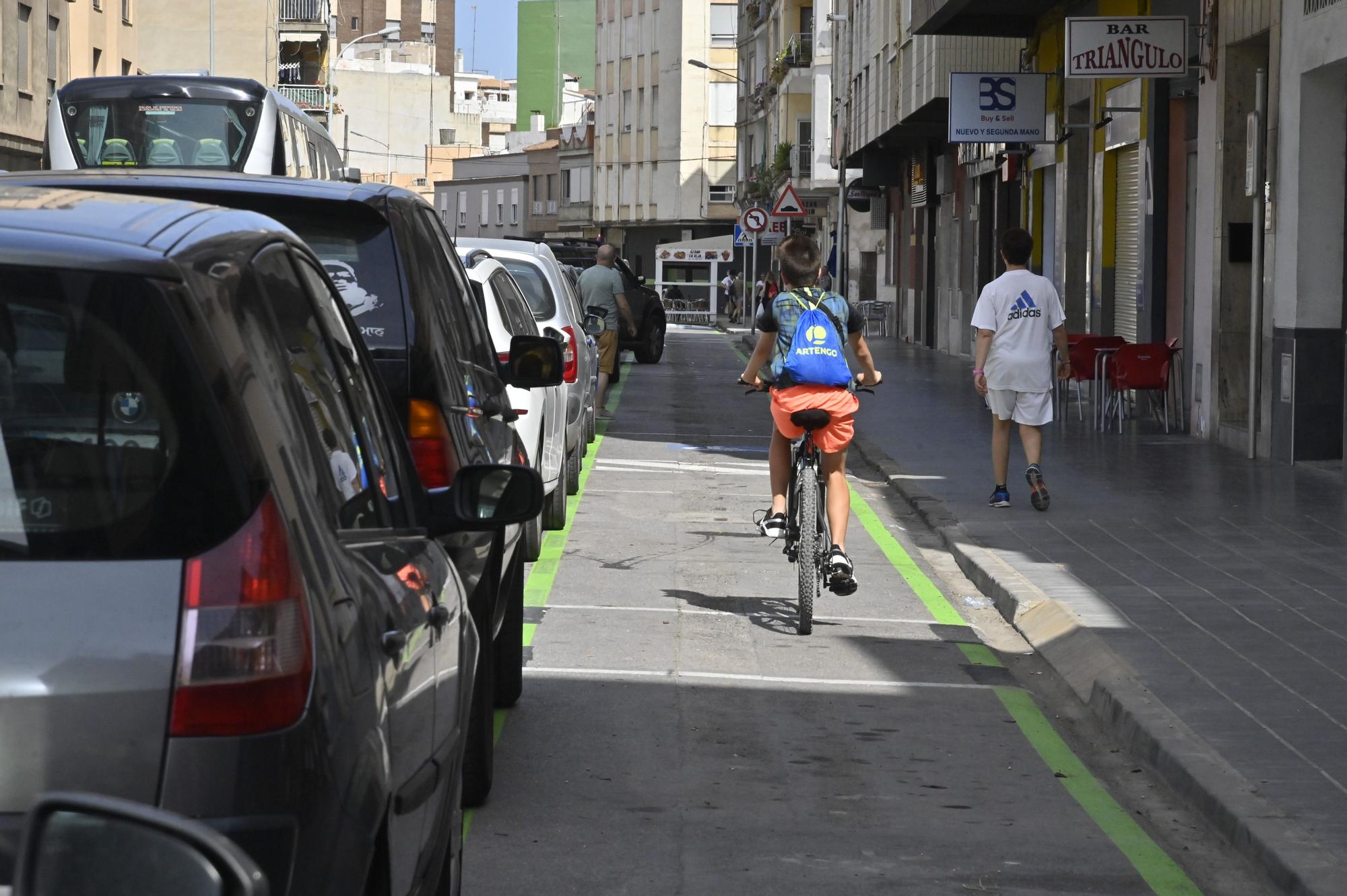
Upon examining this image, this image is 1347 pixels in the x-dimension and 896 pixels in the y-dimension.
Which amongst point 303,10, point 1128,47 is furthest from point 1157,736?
point 303,10

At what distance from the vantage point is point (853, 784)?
6.09 meters

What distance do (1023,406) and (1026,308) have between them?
0.66 metres

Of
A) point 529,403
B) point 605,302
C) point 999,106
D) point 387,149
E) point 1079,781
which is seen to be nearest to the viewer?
point 1079,781

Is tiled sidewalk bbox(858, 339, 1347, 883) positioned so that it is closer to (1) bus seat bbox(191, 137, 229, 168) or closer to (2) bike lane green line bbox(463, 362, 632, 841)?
(2) bike lane green line bbox(463, 362, 632, 841)

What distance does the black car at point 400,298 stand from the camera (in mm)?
5145

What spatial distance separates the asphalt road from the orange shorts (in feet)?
2.83

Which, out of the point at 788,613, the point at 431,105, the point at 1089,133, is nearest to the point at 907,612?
the point at 788,613

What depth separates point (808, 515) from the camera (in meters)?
8.58

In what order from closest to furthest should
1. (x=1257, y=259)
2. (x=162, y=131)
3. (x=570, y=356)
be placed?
(x=570, y=356), (x=1257, y=259), (x=162, y=131)

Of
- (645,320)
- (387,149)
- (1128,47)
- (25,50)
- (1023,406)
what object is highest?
(387,149)

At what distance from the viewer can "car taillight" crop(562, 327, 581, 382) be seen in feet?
44.0

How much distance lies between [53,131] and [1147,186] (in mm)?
12304

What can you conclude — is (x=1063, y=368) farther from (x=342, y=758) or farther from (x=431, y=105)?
(x=431, y=105)

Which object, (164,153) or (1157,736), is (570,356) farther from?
(164,153)
